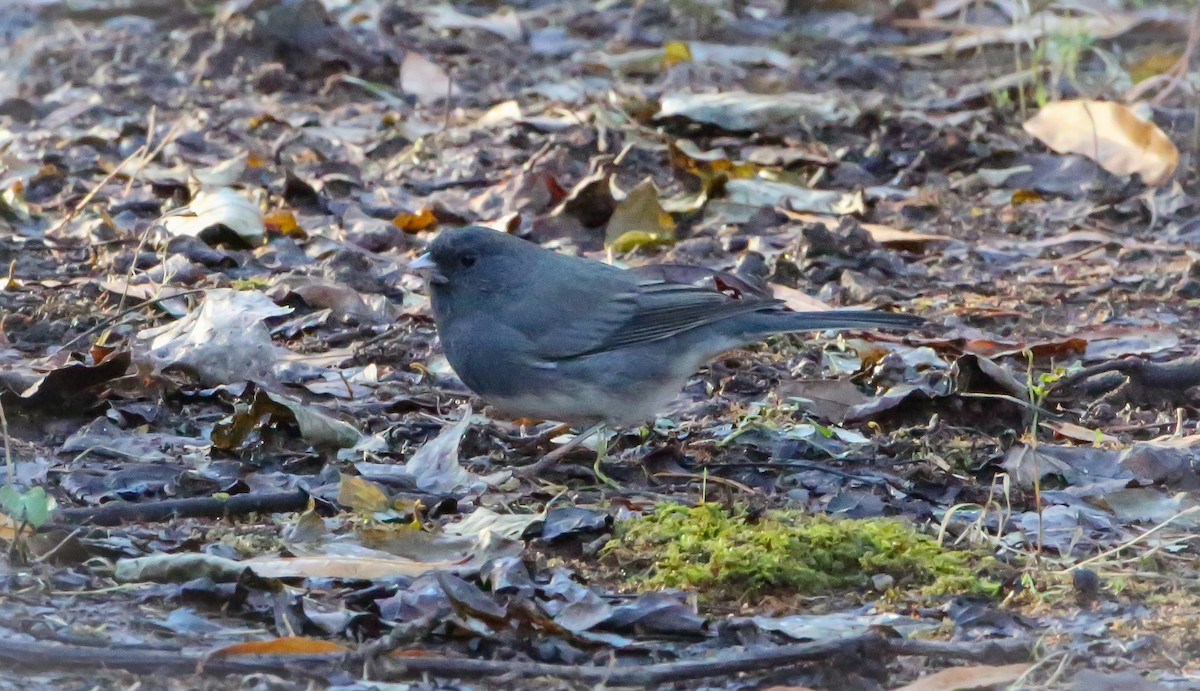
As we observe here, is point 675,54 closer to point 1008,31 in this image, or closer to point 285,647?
point 1008,31

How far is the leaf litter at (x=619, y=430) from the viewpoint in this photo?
304 cm

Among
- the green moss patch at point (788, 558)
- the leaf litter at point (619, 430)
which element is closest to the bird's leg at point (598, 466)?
the leaf litter at point (619, 430)

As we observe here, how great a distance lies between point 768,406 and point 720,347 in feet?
0.90

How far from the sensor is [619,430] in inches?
180

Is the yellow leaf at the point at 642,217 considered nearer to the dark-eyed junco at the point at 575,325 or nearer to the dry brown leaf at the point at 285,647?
the dark-eyed junco at the point at 575,325

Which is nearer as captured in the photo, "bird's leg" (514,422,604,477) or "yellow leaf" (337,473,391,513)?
"yellow leaf" (337,473,391,513)

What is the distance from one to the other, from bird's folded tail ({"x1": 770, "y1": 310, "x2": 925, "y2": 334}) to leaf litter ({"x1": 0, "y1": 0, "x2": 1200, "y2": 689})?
29 centimetres

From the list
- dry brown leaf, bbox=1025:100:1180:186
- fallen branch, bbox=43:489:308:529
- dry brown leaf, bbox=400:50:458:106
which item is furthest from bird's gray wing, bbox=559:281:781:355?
dry brown leaf, bbox=400:50:458:106

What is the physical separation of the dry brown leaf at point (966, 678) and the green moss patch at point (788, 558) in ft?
1.52

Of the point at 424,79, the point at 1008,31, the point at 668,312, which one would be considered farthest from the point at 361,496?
the point at 1008,31

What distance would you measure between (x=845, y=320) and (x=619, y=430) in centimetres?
75

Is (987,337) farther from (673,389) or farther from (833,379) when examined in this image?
(673,389)

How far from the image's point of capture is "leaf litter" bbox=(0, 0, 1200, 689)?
3043mm

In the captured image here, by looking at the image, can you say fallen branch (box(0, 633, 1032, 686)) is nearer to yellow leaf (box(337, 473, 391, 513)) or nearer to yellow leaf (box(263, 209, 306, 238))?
yellow leaf (box(337, 473, 391, 513))
